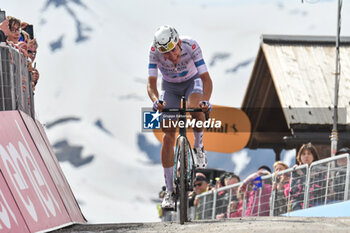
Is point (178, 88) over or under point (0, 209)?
over

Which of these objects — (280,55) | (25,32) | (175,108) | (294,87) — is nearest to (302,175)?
(175,108)

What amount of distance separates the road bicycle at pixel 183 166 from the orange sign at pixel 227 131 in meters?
3.71

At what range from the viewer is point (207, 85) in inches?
402

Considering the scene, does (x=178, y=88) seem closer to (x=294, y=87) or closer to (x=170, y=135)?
(x=170, y=135)

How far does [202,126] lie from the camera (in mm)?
10391

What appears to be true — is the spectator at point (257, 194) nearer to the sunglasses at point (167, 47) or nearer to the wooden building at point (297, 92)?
the sunglasses at point (167, 47)

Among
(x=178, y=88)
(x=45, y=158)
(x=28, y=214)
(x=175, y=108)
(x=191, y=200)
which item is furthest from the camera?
(x=191, y=200)

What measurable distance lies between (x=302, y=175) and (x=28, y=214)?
16.9 feet

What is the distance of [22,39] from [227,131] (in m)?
7.04

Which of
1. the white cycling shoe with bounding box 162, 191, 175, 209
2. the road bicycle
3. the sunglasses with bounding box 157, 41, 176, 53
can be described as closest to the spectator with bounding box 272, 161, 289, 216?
the white cycling shoe with bounding box 162, 191, 175, 209

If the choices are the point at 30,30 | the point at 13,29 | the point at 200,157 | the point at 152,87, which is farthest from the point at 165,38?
the point at 30,30

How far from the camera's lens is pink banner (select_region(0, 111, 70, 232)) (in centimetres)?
864

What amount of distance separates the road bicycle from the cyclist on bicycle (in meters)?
0.42

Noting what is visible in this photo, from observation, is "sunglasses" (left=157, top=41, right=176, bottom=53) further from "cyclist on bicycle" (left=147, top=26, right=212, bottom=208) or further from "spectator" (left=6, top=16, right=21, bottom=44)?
"spectator" (left=6, top=16, right=21, bottom=44)
